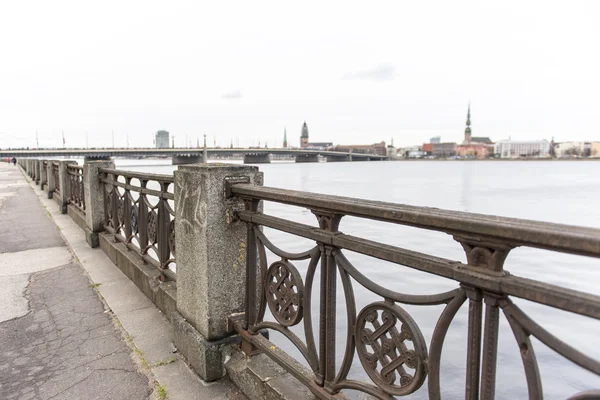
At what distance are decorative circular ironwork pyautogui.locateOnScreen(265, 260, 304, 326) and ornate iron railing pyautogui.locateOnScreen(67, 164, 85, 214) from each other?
24.5 feet

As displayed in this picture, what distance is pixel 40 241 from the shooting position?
759cm

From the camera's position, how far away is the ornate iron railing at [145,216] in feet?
13.5

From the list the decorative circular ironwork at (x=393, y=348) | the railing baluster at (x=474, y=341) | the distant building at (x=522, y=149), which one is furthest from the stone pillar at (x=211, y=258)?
the distant building at (x=522, y=149)

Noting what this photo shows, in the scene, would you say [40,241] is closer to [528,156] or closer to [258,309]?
[258,309]

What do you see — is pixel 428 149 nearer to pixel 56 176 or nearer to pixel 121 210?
pixel 56 176

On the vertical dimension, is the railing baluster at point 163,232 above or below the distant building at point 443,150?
below

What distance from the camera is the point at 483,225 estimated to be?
1.46 meters

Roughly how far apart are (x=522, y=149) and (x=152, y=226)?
669ft

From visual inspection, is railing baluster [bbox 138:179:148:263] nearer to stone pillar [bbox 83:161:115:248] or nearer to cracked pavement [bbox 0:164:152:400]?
cracked pavement [bbox 0:164:152:400]

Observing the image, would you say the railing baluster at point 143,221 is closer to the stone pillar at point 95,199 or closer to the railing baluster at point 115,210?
the railing baluster at point 115,210

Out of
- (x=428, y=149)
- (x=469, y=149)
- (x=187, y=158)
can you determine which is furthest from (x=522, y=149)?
(x=187, y=158)

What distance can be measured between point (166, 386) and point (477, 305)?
2.36 meters

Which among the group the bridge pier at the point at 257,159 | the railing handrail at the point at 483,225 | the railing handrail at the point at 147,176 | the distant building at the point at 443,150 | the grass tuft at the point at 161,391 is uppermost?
the distant building at the point at 443,150

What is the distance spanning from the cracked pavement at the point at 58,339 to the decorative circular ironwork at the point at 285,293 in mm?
1143
